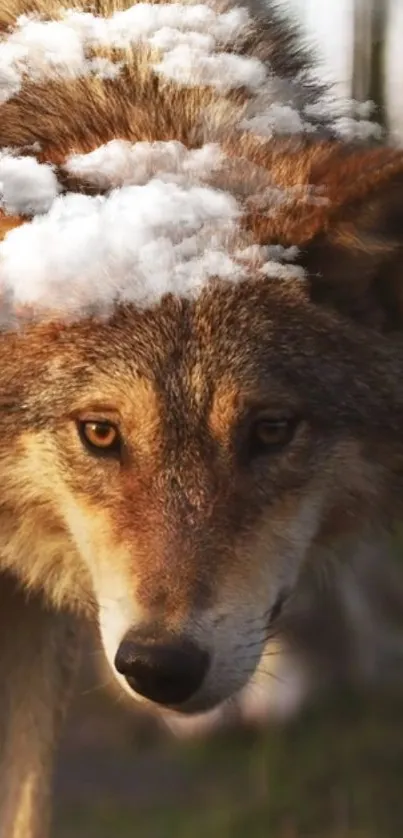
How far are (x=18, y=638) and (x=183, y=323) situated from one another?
0.64 metres

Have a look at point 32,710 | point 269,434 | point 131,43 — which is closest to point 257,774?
point 32,710

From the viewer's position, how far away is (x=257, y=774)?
1.76 m

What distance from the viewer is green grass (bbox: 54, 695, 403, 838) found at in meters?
1.71

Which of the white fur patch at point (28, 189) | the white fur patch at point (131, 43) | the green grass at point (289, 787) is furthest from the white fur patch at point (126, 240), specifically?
the green grass at point (289, 787)

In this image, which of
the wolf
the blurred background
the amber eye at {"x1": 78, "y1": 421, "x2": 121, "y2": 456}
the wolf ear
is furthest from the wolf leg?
the wolf ear

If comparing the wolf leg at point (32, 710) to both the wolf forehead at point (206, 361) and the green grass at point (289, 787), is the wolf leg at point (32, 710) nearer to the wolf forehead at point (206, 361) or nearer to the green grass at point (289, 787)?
the green grass at point (289, 787)

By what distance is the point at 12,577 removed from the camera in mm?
1588

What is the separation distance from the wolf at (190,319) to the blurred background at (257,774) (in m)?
0.39

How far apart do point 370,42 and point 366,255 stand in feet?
0.56

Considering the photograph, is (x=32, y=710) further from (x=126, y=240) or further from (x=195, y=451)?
(x=126, y=240)

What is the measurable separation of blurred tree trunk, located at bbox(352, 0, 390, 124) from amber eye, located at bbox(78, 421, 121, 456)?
0.35m

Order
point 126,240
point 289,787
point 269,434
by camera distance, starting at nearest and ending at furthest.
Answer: point 126,240 → point 269,434 → point 289,787

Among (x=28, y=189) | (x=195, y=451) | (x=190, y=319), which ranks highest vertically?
(x=28, y=189)

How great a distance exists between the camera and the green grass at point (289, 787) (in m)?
1.71
